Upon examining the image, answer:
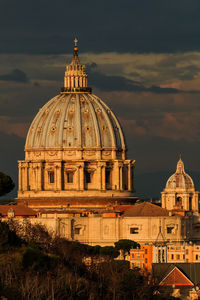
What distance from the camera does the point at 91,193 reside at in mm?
156750

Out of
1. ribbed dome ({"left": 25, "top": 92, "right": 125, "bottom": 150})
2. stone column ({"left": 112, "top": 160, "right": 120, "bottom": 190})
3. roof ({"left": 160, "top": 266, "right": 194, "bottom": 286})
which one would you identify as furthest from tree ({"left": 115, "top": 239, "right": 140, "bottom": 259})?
roof ({"left": 160, "top": 266, "right": 194, "bottom": 286})

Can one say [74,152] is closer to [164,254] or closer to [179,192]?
[179,192]

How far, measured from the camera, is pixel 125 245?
136 meters

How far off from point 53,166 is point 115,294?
3023 inches

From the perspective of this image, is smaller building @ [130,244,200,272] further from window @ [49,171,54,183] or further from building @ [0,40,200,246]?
window @ [49,171,54,183]

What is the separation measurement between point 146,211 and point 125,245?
279 inches

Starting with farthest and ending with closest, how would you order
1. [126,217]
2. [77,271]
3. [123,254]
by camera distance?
[126,217]
[123,254]
[77,271]

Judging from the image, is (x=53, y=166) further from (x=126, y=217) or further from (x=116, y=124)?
(x=126, y=217)

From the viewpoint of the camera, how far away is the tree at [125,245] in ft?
439

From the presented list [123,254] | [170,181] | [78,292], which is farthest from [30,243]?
[170,181]

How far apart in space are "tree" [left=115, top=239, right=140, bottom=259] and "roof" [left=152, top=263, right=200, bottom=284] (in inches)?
826

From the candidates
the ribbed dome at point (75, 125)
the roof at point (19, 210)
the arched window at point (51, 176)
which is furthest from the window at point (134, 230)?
the arched window at point (51, 176)

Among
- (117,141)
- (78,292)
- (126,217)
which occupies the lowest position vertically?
(78,292)

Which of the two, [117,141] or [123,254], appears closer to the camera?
[123,254]
